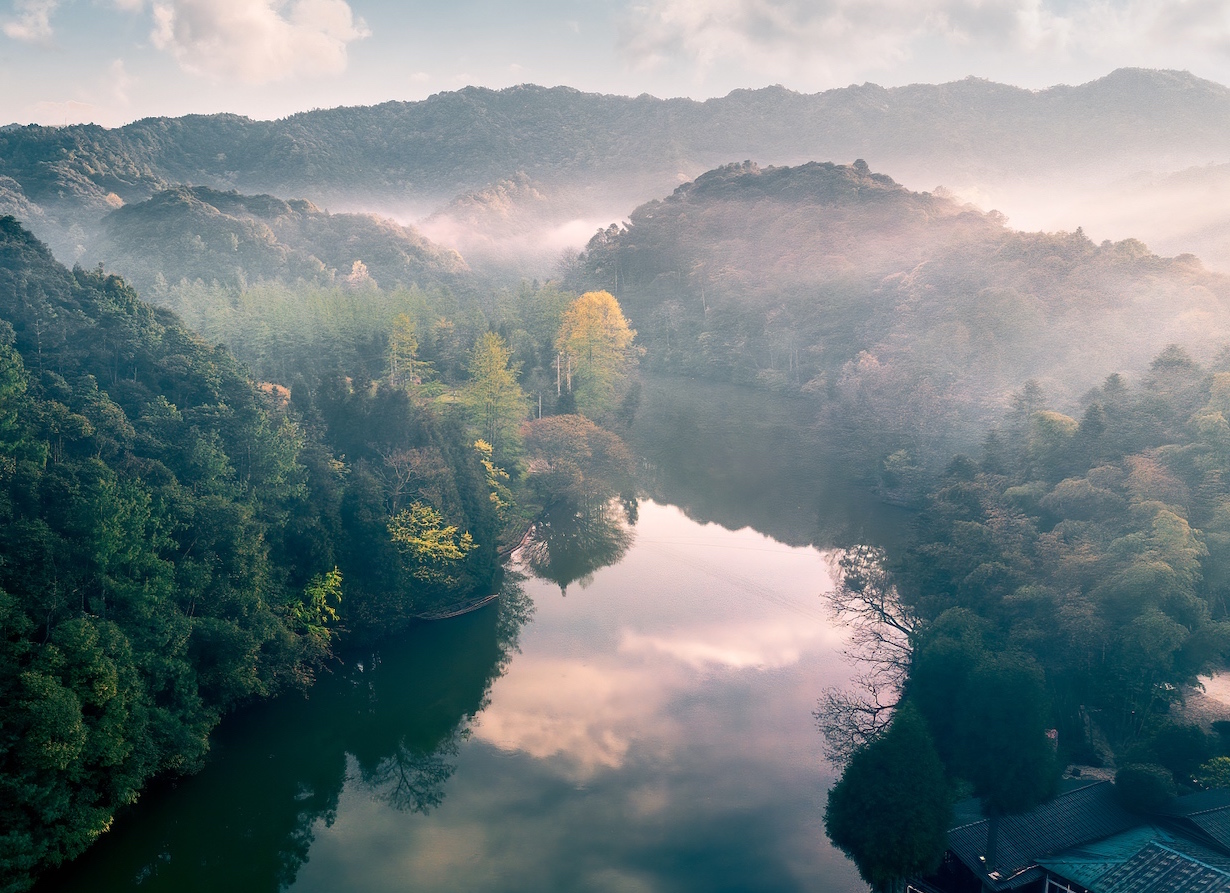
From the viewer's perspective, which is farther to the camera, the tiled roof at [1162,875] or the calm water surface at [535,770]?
the calm water surface at [535,770]

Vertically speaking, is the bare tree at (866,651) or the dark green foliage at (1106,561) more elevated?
the dark green foliage at (1106,561)

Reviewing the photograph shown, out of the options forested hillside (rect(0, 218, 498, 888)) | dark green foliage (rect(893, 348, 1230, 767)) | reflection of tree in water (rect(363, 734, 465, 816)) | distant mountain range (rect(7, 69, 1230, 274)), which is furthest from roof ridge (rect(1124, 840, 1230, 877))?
distant mountain range (rect(7, 69, 1230, 274))

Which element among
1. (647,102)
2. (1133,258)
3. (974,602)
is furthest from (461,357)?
(647,102)

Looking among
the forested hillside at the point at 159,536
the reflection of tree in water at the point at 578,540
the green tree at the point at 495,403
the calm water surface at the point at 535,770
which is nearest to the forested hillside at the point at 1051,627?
the calm water surface at the point at 535,770

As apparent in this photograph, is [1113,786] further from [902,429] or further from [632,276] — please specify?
[632,276]

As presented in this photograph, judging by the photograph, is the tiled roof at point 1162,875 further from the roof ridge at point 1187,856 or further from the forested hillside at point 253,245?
the forested hillside at point 253,245

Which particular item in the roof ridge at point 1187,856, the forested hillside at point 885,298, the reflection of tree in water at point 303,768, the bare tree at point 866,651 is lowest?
the reflection of tree in water at point 303,768

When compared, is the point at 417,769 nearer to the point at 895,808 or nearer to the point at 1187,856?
the point at 895,808

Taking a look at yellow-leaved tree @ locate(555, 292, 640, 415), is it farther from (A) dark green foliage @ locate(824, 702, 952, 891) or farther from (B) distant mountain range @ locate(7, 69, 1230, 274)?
(B) distant mountain range @ locate(7, 69, 1230, 274)
